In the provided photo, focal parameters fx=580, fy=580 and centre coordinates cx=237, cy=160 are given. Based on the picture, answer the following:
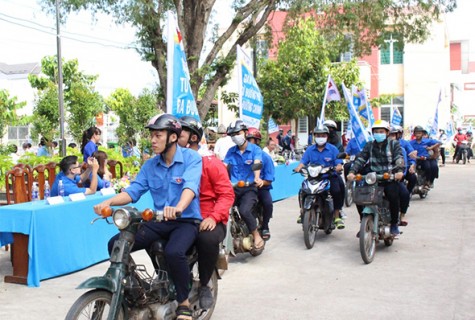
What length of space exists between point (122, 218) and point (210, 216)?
32.1 inches

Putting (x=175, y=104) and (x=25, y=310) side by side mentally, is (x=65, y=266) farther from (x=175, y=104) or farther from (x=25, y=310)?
(x=175, y=104)

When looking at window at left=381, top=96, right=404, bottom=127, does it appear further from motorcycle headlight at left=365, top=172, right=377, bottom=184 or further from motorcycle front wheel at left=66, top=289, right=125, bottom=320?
motorcycle front wheel at left=66, top=289, right=125, bottom=320

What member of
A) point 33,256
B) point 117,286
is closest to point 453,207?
point 33,256

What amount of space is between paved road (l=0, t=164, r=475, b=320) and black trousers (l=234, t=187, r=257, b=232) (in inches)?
21.6

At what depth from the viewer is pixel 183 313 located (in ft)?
14.5

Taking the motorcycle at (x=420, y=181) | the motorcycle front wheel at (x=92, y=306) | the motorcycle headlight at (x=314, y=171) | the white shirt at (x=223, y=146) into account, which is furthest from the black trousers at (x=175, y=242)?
the motorcycle at (x=420, y=181)

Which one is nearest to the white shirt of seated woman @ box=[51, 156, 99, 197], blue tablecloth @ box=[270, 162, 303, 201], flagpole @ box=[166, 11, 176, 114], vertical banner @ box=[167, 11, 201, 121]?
blue tablecloth @ box=[270, 162, 303, 201]

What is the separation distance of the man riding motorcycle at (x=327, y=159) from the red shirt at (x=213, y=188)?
410 centimetres

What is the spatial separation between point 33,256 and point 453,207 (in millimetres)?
9343

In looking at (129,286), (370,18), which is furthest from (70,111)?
(129,286)

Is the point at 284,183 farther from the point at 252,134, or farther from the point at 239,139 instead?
the point at 239,139

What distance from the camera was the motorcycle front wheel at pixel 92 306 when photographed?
3.68 meters

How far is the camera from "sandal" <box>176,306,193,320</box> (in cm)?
439

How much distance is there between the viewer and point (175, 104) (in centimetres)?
669
